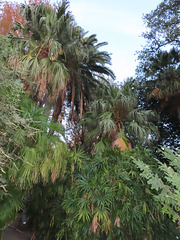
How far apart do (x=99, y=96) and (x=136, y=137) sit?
270 centimetres

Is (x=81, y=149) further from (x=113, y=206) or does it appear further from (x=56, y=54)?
(x=56, y=54)

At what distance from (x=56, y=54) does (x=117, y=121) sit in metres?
3.56

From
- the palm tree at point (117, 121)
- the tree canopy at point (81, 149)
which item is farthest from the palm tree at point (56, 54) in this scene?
the palm tree at point (117, 121)

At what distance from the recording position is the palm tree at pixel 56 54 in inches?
296

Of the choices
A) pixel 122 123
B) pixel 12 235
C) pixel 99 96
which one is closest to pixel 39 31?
pixel 99 96

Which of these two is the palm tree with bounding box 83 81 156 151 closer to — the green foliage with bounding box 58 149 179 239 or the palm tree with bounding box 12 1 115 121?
the green foliage with bounding box 58 149 179 239

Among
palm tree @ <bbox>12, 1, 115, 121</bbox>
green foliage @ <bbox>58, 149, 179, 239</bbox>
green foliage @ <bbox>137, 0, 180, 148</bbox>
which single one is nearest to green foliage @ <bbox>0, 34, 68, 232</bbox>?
green foliage @ <bbox>58, 149, 179, 239</bbox>

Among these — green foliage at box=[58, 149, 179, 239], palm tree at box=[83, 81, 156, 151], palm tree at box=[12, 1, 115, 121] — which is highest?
palm tree at box=[12, 1, 115, 121]

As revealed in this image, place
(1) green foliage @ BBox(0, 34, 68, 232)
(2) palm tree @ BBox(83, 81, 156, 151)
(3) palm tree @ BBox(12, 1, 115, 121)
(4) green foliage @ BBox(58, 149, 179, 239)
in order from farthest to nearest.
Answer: (3) palm tree @ BBox(12, 1, 115, 121) < (2) palm tree @ BBox(83, 81, 156, 151) < (4) green foliage @ BBox(58, 149, 179, 239) < (1) green foliage @ BBox(0, 34, 68, 232)

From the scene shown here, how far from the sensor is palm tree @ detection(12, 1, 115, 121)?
7516 millimetres

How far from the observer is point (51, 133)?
513cm

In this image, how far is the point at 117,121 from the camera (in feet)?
25.3

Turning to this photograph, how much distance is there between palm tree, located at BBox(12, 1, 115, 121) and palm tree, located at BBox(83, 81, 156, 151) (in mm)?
1802

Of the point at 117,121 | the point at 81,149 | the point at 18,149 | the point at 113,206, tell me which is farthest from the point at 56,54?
the point at 113,206
